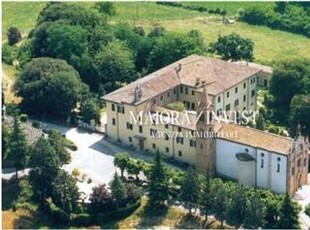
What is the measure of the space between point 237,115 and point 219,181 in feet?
65.5

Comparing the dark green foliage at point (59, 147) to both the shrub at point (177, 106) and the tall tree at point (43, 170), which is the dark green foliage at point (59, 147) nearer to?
the tall tree at point (43, 170)

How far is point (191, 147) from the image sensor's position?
3474 inches

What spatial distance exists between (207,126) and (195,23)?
54234mm

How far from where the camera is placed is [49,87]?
97562mm

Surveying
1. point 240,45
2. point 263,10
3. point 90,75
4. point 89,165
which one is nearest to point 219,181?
point 89,165

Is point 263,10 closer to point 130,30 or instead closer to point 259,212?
point 130,30

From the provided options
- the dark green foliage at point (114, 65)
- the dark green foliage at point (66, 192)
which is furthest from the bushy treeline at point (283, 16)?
the dark green foliage at point (66, 192)

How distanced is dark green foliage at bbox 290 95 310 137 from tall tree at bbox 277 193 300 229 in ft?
52.0

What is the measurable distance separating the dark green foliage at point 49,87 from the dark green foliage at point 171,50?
12.6m

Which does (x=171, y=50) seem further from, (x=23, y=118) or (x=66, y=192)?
(x=66, y=192)

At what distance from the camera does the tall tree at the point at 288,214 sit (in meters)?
77.1

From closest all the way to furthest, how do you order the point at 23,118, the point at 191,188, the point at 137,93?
the point at 191,188, the point at 137,93, the point at 23,118

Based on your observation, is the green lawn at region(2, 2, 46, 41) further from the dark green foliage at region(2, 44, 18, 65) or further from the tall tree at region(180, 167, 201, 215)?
the tall tree at region(180, 167, 201, 215)

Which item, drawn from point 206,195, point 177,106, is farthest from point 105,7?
point 206,195
